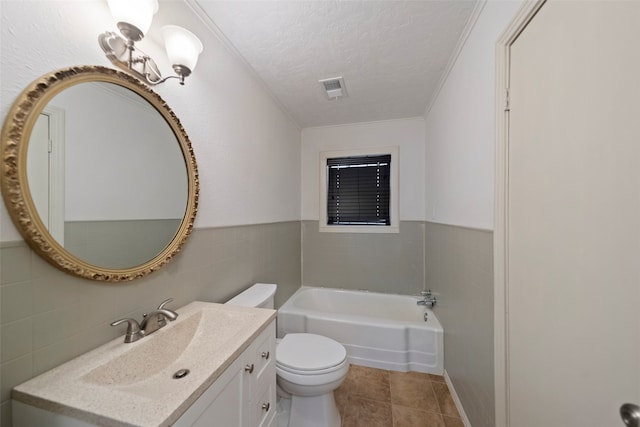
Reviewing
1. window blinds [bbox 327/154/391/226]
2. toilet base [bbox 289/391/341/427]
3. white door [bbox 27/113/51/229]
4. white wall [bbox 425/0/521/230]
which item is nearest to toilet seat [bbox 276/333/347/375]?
toilet base [bbox 289/391/341/427]

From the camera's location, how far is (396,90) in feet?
6.51

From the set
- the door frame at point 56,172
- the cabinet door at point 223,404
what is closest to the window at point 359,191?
the cabinet door at point 223,404

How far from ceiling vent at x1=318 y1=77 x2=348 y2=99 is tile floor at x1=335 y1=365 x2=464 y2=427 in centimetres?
242

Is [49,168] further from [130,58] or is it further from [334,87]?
[334,87]

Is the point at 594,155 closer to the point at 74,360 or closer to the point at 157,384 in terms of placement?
the point at 157,384

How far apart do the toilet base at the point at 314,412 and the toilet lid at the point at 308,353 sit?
0.21m

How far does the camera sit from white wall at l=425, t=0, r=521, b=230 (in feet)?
3.53

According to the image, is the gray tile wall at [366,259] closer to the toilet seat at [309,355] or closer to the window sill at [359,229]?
the window sill at [359,229]

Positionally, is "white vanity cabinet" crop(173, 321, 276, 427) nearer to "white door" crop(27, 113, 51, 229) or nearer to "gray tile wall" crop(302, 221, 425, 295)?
"white door" crop(27, 113, 51, 229)

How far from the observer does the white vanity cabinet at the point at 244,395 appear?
2.05ft

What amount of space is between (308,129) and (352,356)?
8.33ft

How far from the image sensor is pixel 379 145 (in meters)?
2.64

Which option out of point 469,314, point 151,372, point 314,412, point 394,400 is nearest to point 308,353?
point 314,412

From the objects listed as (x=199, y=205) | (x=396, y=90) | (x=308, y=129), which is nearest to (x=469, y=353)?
(x=199, y=205)
